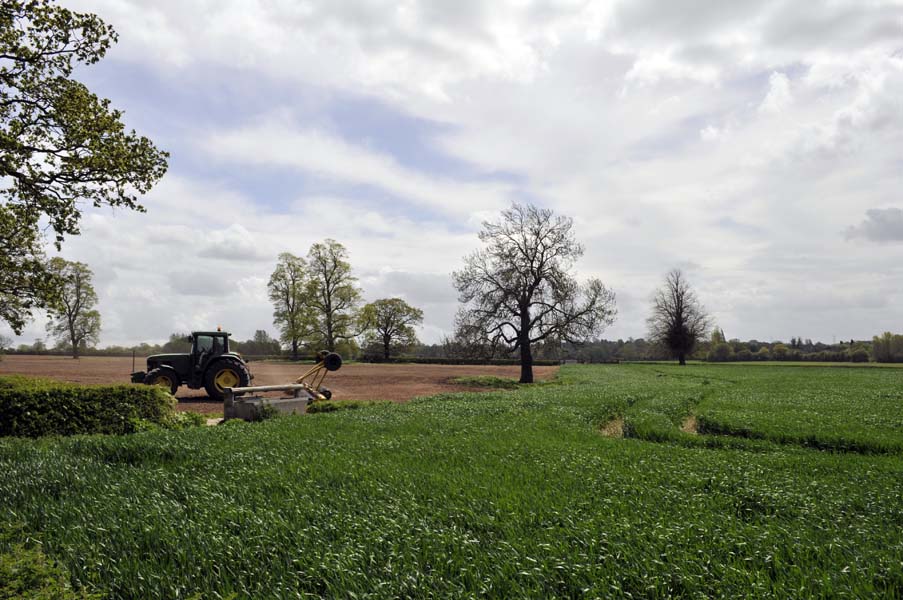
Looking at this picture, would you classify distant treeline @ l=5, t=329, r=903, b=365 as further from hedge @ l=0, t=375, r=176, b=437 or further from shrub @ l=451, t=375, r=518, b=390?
hedge @ l=0, t=375, r=176, b=437

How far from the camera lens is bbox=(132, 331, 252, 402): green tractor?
2086cm

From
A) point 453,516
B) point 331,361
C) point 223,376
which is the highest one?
point 331,361

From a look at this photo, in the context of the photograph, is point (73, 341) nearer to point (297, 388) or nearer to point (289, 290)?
point (289, 290)

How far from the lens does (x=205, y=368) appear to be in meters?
21.2

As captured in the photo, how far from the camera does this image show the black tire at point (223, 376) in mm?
20828

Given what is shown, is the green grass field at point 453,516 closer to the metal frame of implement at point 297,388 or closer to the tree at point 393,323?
the metal frame of implement at point 297,388

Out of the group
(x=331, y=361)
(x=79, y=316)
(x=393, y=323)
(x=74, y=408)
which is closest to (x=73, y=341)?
(x=79, y=316)

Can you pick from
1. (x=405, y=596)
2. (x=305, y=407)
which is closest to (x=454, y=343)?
(x=305, y=407)

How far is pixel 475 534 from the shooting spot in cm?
505

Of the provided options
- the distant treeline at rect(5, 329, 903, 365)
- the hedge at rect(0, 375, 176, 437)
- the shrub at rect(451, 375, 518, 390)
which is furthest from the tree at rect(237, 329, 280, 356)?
the hedge at rect(0, 375, 176, 437)

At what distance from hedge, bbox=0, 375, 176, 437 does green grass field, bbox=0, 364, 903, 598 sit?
2.32m

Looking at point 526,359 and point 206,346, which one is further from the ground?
point 206,346

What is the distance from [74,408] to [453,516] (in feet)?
40.0

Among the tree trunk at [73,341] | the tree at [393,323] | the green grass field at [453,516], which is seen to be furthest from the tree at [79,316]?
the green grass field at [453,516]
